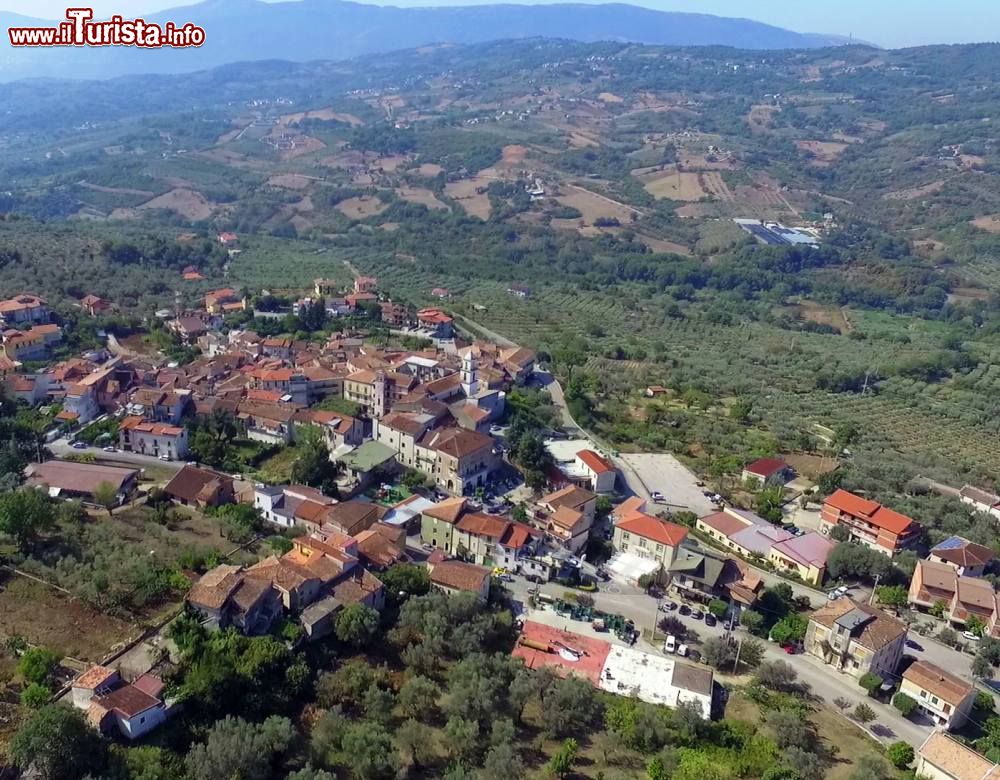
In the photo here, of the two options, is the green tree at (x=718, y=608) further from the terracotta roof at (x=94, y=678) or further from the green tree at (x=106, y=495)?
the green tree at (x=106, y=495)

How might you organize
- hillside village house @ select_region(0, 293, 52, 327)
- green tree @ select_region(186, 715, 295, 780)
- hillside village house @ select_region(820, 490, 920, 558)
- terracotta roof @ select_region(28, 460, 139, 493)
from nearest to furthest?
1. green tree @ select_region(186, 715, 295, 780)
2. terracotta roof @ select_region(28, 460, 139, 493)
3. hillside village house @ select_region(820, 490, 920, 558)
4. hillside village house @ select_region(0, 293, 52, 327)

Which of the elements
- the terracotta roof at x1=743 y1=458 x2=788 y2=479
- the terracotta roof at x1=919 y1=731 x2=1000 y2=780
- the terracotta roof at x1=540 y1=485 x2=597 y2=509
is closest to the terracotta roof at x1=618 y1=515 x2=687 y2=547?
the terracotta roof at x1=540 y1=485 x2=597 y2=509

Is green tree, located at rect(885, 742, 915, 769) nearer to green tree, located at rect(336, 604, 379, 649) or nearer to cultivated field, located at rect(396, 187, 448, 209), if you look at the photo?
green tree, located at rect(336, 604, 379, 649)

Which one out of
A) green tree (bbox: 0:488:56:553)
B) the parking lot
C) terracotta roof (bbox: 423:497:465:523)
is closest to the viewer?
green tree (bbox: 0:488:56:553)

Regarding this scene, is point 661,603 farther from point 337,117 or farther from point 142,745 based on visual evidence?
point 337,117

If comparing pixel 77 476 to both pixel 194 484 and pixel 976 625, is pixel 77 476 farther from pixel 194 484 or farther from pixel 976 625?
pixel 976 625

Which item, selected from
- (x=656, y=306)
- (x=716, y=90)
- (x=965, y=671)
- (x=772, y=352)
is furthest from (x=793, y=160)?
(x=965, y=671)

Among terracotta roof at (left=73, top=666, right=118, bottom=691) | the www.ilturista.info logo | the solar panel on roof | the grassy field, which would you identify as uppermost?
the www.ilturista.info logo
